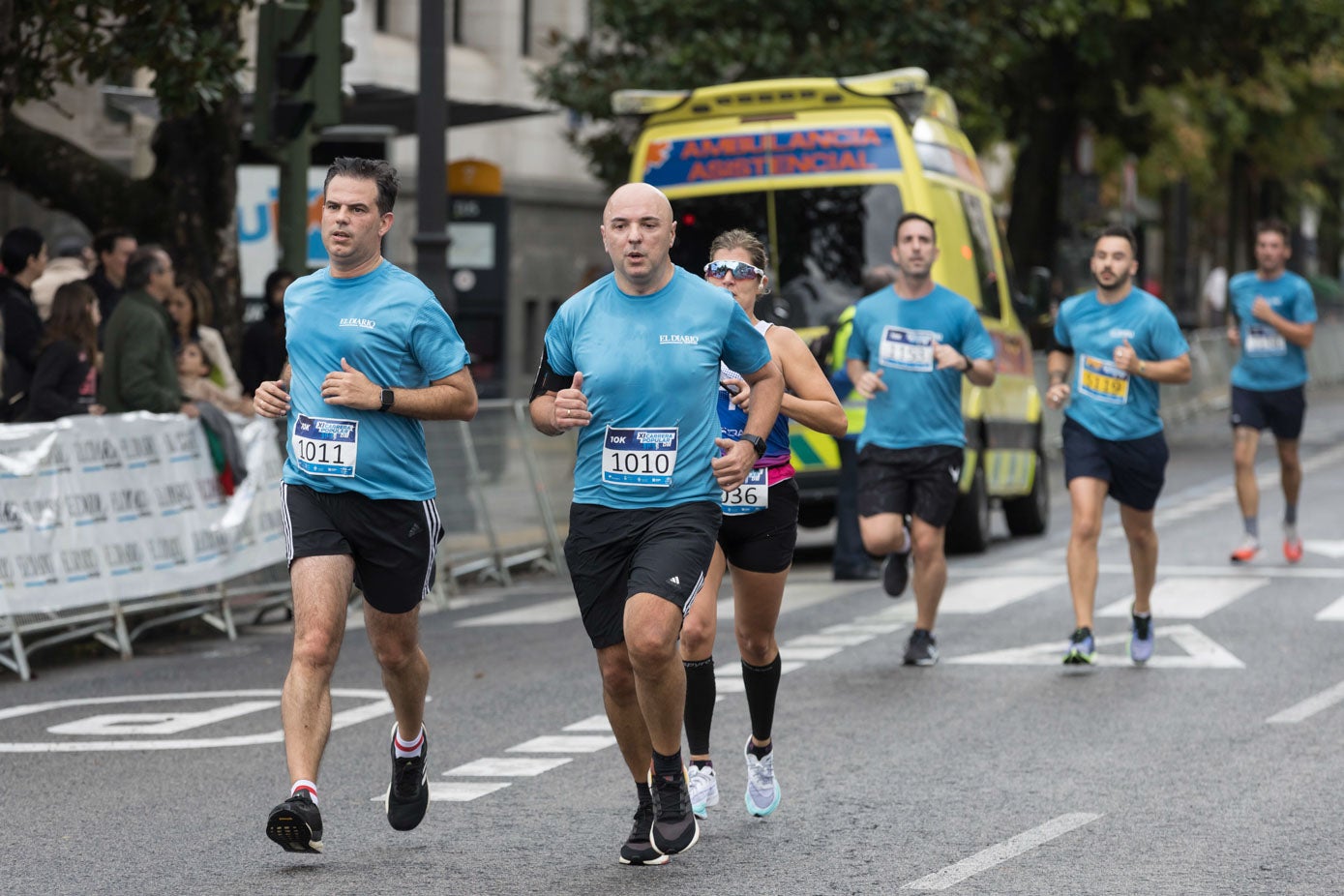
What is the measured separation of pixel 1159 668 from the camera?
1100 cm

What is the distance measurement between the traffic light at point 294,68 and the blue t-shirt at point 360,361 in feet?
23.2

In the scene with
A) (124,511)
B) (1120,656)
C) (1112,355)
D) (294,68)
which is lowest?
(1120,656)

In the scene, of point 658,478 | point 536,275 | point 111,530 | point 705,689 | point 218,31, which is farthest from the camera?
point 536,275

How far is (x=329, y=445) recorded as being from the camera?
7.09 m

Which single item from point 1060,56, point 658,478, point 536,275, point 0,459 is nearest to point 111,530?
point 0,459

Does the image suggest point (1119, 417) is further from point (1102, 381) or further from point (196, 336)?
point (196, 336)

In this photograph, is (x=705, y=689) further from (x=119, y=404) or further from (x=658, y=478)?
(x=119, y=404)

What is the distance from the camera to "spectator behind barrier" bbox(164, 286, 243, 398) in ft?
44.0

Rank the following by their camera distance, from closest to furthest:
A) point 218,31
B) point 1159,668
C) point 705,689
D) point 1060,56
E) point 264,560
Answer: point 705,689 < point 1159,668 < point 264,560 < point 218,31 < point 1060,56

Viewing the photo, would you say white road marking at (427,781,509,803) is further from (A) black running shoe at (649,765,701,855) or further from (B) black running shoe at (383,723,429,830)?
(A) black running shoe at (649,765,701,855)

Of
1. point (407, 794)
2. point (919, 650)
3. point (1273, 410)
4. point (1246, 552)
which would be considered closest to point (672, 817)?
point (407, 794)

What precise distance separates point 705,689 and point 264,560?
19.3 ft

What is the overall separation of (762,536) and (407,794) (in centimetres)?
133

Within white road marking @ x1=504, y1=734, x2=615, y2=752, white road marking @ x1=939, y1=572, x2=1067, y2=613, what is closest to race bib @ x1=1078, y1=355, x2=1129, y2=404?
white road marking @ x1=939, y1=572, x2=1067, y2=613
